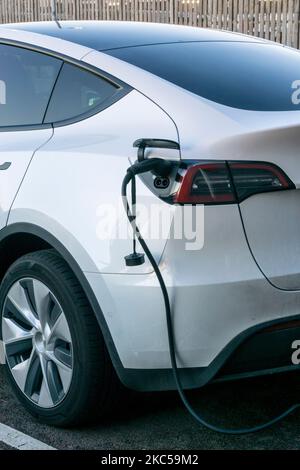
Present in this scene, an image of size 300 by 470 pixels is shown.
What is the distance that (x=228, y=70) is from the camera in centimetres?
362

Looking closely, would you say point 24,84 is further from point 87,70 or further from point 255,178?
point 255,178

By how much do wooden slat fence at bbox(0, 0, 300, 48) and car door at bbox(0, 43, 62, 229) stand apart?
982 centimetres

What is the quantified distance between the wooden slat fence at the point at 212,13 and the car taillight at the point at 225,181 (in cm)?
A: 1066

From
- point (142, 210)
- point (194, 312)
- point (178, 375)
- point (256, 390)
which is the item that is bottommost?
point (256, 390)

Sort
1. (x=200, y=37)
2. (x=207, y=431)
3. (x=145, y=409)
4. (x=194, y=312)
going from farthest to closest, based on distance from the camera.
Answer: (x=200, y=37) → (x=145, y=409) → (x=207, y=431) → (x=194, y=312)

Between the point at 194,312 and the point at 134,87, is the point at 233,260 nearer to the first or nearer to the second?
the point at 194,312

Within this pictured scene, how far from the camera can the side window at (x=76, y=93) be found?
355 cm

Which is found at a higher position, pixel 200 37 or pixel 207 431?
pixel 200 37

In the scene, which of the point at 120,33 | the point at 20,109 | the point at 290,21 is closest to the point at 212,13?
the point at 290,21

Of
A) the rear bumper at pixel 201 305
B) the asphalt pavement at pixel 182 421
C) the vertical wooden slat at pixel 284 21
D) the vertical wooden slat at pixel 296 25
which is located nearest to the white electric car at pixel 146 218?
the rear bumper at pixel 201 305

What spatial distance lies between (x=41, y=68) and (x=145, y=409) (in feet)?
5.34

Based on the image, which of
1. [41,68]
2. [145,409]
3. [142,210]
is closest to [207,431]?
[145,409]

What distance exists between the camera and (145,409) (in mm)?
3773

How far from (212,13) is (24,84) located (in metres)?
11.2
